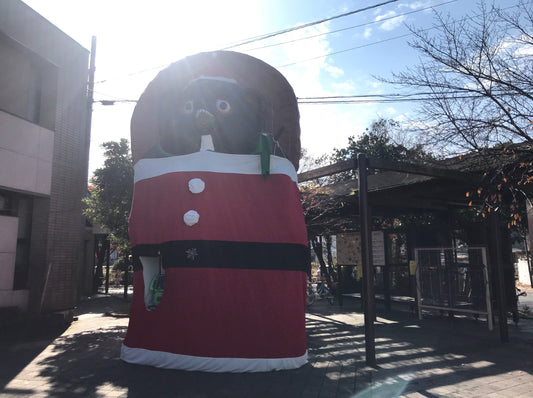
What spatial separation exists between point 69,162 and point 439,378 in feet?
35.3

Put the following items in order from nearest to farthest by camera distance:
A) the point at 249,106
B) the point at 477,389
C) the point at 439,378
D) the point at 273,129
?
the point at 477,389 → the point at 439,378 → the point at 249,106 → the point at 273,129

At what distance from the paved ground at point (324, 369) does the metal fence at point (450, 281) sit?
634 mm

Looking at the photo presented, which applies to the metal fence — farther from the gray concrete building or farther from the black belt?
the gray concrete building

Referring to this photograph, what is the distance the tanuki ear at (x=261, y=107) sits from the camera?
6.41 meters

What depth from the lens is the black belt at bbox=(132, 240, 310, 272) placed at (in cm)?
568

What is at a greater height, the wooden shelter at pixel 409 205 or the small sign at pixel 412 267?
the wooden shelter at pixel 409 205

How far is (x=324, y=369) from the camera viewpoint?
5902 mm

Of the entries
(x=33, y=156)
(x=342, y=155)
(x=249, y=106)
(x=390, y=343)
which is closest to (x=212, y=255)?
(x=249, y=106)

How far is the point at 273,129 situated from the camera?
6.91 metres

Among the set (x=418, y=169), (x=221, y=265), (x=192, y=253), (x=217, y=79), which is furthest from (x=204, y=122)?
(x=418, y=169)

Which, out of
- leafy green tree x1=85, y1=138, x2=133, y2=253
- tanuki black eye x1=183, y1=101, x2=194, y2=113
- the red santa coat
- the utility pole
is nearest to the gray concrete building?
the utility pole

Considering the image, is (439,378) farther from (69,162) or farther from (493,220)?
(69,162)

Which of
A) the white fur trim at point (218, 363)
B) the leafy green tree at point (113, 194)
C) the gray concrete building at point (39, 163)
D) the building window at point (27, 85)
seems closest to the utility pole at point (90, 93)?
the gray concrete building at point (39, 163)

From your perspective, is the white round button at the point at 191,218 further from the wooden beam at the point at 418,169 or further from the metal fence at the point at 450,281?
the metal fence at the point at 450,281
